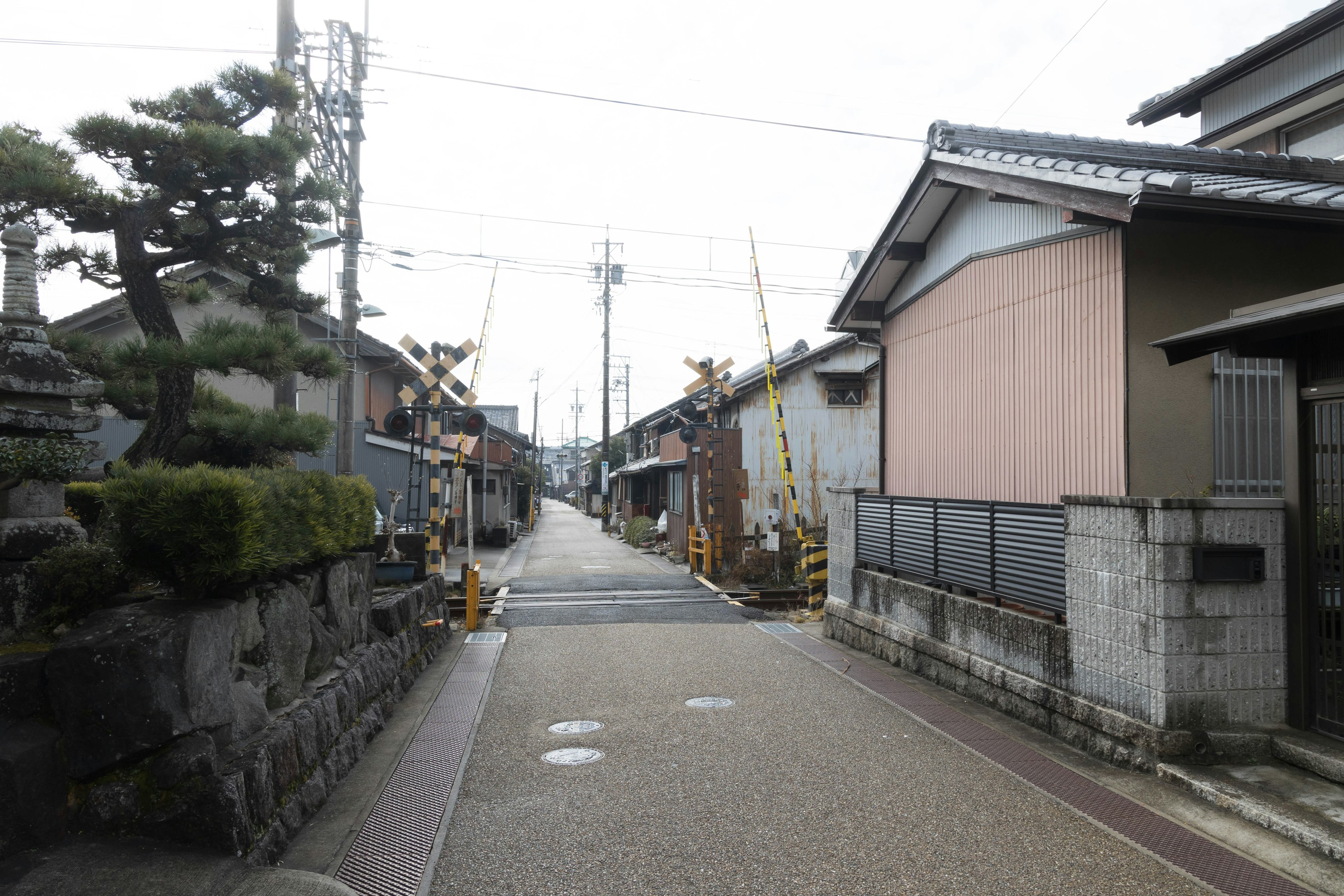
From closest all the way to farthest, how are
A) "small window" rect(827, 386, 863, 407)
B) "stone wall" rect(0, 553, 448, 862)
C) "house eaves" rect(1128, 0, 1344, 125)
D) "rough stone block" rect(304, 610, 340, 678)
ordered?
"stone wall" rect(0, 553, 448, 862), "rough stone block" rect(304, 610, 340, 678), "house eaves" rect(1128, 0, 1344, 125), "small window" rect(827, 386, 863, 407)

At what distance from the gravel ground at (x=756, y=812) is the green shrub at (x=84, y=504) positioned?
3148mm

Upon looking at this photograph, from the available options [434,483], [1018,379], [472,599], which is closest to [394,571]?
[472,599]

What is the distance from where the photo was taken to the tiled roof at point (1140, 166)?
6027 millimetres

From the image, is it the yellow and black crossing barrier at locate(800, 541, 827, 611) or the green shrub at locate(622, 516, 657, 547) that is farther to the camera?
the green shrub at locate(622, 516, 657, 547)

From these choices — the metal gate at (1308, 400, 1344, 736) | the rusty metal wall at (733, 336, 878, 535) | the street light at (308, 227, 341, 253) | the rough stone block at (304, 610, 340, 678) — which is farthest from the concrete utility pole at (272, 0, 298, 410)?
the rusty metal wall at (733, 336, 878, 535)

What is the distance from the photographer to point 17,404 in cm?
418

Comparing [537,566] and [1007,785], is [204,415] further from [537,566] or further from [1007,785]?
[537,566]

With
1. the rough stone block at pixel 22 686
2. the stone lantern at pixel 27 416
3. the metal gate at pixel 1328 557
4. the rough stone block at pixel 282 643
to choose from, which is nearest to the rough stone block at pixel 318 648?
the rough stone block at pixel 282 643

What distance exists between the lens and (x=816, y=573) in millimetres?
14227

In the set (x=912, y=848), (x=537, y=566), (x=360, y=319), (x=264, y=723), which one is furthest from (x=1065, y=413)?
(x=537, y=566)

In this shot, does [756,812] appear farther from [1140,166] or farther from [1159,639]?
[1140,166]

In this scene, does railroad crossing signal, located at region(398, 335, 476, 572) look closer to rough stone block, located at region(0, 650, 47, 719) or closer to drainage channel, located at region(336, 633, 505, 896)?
drainage channel, located at region(336, 633, 505, 896)

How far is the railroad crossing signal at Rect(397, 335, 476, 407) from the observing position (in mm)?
14594

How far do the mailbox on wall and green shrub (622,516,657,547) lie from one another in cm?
2510
